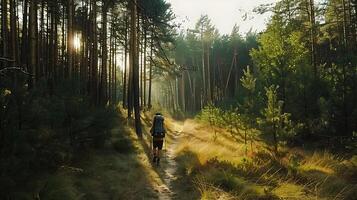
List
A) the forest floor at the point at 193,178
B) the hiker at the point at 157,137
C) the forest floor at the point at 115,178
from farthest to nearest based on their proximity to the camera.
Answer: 1. the hiker at the point at 157,137
2. the forest floor at the point at 193,178
3. the forest floor at the point at 115,178

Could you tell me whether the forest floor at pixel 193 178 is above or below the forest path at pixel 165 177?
above

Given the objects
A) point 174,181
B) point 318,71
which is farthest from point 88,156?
point 318,71

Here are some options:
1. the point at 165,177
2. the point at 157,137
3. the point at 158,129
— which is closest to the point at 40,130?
the point at 165,177

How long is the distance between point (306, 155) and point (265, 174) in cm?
341

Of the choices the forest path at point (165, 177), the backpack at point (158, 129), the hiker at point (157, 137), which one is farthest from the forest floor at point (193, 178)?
the backpack at point (158, 129)

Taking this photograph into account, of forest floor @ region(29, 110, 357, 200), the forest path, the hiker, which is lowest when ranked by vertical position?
the forest path

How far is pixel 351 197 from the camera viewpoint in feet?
25.1

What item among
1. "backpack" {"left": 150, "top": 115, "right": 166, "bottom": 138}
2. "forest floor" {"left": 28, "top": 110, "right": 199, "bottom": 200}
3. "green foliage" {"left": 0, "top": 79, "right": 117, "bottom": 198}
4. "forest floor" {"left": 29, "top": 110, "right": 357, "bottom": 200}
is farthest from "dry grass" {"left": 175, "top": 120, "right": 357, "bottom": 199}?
"green foliage" {"left": 0, "top": 79, "right": 117, "bottom": 198}

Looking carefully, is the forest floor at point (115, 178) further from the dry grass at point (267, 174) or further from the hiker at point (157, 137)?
the dry grass at point (267, 174)

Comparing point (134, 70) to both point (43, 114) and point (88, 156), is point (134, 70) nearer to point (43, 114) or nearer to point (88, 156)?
point (88, 156)

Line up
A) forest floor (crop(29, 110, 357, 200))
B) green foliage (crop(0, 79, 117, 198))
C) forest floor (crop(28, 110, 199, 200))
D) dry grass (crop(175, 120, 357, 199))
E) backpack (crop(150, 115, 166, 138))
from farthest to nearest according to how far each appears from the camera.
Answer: backpack (crop(150, 115, 166, 138)), dry grass (crop(175, 120, 357, 199)), forest floor (crop(29, 110, 357, 200)), forest floor (crop(28, 110, 199, 200)), green foliage (crop(0, 79, 117, 198))

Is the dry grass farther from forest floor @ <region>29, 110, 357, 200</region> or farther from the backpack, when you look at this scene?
the backpack

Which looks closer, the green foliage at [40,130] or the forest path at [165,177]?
the green foliage at [40,130]

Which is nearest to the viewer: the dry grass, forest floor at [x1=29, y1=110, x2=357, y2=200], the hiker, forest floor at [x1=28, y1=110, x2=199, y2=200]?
forest floor at [x1=28, y1=110, x2=199, y2=200]
